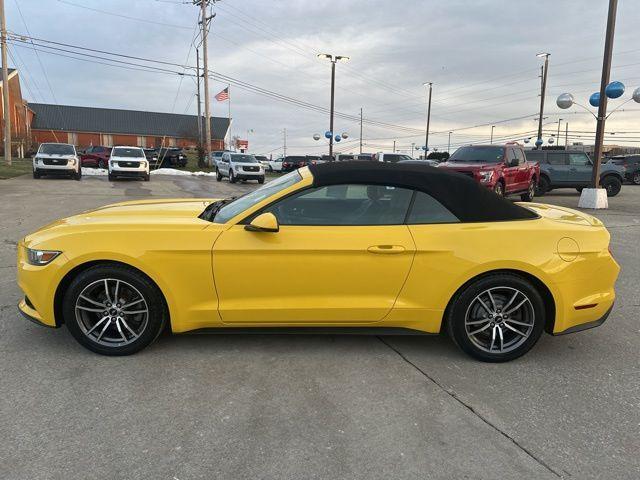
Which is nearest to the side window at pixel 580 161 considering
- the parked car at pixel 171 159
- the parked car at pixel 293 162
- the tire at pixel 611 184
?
the tire at pixel 611 184

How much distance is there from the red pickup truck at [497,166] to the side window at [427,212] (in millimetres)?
9471

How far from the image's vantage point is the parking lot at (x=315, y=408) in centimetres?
249

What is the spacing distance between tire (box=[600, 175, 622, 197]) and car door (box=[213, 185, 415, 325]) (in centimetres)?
1901

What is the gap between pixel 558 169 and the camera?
59.0 feet

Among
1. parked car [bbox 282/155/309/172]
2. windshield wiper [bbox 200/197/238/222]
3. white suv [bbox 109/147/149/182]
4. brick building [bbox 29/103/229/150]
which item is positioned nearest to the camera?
windshield wiper [bbox 200/197/238/222]

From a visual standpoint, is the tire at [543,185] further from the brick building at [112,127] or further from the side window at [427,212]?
the brick building at [112,127]

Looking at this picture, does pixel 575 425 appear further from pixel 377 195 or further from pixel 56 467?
pixel 56 467

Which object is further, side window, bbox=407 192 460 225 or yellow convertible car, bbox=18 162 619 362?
side window, bbox=407 192 460 225

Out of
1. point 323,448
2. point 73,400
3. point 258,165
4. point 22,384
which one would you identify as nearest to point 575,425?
point 323,448

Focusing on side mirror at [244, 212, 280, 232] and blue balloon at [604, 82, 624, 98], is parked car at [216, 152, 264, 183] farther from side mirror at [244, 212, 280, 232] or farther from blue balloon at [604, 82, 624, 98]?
side mirror at [244, 212, 280, 232]

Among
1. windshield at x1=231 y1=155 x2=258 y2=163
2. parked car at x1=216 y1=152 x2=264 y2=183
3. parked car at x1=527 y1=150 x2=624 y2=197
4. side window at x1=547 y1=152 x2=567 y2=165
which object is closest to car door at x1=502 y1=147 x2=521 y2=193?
parked car at x1=527 y1=150 x2=624 y2=197

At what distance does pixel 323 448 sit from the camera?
261 centimetres

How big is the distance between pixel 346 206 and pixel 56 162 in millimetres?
21889

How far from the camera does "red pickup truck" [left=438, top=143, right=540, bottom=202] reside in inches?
509
